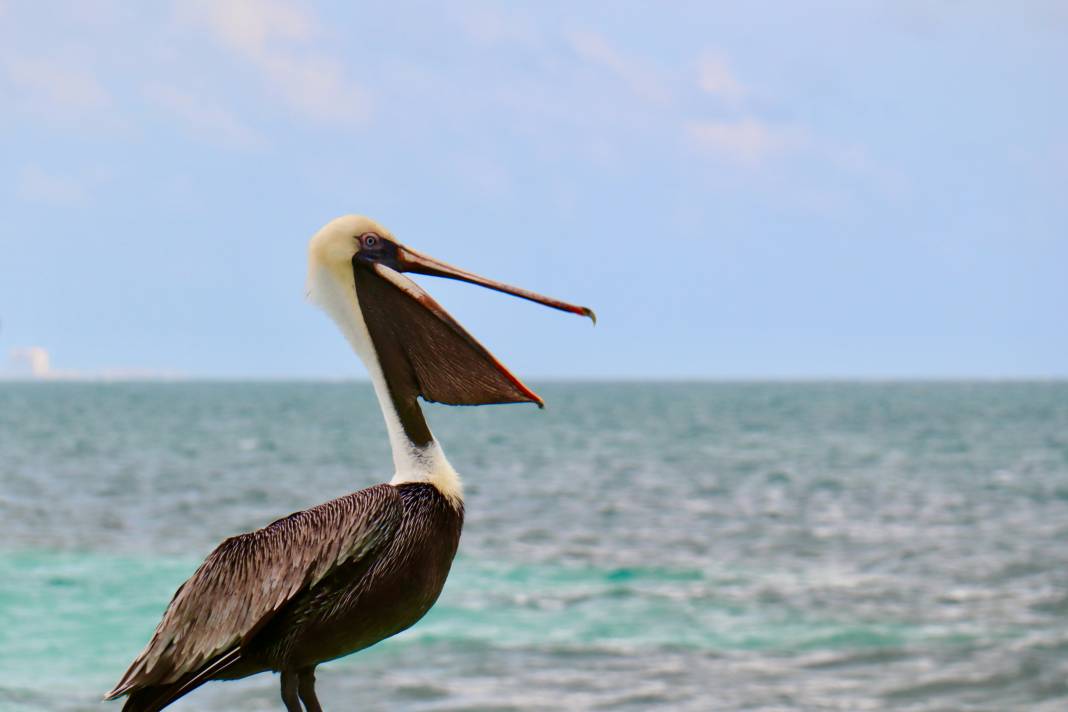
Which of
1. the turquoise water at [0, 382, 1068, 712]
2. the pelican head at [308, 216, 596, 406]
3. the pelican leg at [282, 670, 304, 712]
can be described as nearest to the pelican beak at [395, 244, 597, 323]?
the pelican head at [308, 216, 596, 406]

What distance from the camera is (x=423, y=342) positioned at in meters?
3.55

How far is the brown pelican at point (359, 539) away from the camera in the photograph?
3494mm

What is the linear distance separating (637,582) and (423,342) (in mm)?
12849

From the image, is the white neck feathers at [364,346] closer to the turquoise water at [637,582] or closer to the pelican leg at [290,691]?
the pelican leg at [290,691]

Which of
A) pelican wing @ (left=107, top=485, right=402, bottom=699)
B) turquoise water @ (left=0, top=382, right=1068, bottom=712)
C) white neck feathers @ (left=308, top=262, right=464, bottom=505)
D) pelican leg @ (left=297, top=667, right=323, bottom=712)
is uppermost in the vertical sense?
white neck feathers @ (left=308, top=262, right=464, bottom=505)

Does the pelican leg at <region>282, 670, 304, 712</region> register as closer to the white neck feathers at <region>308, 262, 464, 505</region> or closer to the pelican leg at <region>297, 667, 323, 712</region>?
the pelican leg at <region>297, 667, 323, 712</region>

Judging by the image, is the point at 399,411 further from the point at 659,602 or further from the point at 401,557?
the point at 659,602

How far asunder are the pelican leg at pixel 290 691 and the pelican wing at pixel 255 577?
16cm

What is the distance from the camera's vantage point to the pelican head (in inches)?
138

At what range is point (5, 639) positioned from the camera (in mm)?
12805

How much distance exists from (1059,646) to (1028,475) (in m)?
20.6

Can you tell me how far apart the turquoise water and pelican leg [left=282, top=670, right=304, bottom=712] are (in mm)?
7484

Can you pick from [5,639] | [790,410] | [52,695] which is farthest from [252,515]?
[790,410]

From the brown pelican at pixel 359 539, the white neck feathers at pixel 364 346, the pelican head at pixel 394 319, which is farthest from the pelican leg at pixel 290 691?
the pelican head at pixel 394 319
